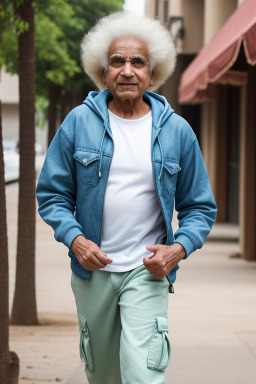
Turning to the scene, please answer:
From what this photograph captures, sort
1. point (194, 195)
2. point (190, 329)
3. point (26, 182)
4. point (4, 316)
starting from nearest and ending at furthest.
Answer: point (194, 195)
point (4, 316)
point (190, 329)
point (26, 182)

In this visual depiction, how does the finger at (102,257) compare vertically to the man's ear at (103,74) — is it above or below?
below

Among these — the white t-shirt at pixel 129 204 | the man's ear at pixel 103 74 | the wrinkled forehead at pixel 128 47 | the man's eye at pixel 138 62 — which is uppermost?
the wrinkled forehead at pixel 128 47

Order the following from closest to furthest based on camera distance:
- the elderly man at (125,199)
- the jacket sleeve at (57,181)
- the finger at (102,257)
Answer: the finger at (102,257) < the elderly man at (125,199) < the jacket sleeve at (57,181)

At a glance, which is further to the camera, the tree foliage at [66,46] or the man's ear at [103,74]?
the tree foliage at [66,46]

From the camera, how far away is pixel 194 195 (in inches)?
158

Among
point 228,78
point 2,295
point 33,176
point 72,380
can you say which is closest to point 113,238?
point 2,295

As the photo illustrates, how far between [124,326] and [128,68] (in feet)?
3.42

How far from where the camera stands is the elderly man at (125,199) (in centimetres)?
378

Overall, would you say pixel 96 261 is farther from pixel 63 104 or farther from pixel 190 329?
pixel 63 104

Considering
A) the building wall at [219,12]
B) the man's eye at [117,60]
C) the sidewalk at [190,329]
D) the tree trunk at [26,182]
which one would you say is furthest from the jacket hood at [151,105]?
the building wall at [219,12]

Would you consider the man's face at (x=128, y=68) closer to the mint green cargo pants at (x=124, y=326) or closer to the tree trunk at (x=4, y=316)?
the mint green cargo pants at (x=124, y=326)

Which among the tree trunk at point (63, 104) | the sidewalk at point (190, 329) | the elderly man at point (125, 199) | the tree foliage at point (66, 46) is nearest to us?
the elderly man at point (125, 199)

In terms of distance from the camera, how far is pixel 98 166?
3826 mm

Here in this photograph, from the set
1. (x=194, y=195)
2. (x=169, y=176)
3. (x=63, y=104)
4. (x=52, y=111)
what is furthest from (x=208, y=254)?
(x=63, y=104)
